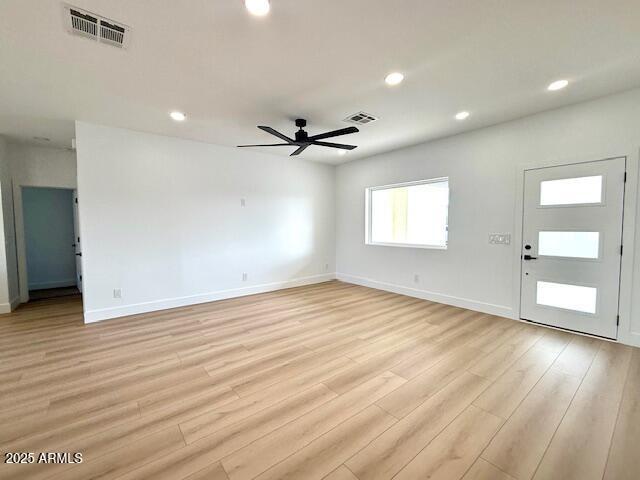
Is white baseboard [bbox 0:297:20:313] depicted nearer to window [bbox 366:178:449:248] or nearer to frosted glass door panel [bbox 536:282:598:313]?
window [bbox 366:178:449:248]

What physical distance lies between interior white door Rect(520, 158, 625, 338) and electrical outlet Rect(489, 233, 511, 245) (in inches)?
7.6

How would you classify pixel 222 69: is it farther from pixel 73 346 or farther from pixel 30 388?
pixel 73 346

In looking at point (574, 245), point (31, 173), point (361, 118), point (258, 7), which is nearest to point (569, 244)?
point (574, 245)

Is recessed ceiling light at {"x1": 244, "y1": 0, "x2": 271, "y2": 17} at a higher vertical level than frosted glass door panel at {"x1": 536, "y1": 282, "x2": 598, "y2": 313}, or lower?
higher

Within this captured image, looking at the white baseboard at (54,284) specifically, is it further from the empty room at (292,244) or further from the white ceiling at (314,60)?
the white ceiling at (314,60)

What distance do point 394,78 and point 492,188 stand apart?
8.02ft


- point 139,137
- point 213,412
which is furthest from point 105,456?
point 139,137

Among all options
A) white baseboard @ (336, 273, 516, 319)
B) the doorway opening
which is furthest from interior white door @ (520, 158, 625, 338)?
the doorway opening

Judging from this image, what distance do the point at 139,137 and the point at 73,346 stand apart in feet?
10.0

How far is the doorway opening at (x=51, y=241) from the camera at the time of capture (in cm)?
578

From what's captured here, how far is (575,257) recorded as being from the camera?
3.34m

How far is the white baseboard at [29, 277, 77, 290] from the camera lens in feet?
19.2

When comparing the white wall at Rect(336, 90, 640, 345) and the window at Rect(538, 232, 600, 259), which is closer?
the white wall at Rect(336, 90, 640, 345)

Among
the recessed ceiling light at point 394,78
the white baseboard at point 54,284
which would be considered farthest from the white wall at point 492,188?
the white baseboard at point 54,284
